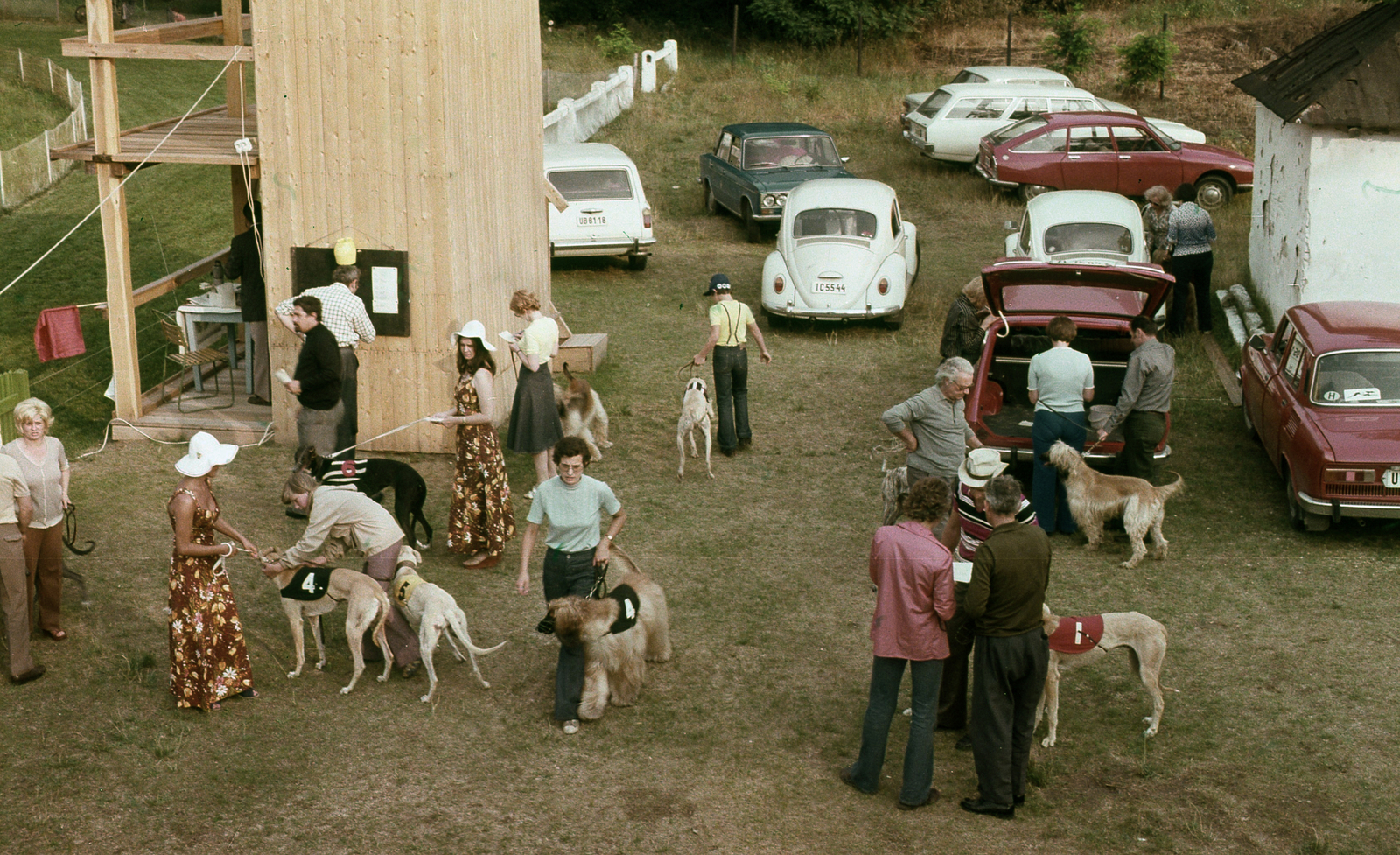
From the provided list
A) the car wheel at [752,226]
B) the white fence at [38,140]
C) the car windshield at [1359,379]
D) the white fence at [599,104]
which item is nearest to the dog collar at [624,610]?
the car windshield at [1359,379]

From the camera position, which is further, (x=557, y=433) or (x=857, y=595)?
(x=557, y=433)

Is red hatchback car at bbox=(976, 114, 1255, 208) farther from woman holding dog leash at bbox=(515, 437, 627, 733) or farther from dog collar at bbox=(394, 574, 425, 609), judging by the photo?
dog collar at bbox=(394, 574, 425, 609)

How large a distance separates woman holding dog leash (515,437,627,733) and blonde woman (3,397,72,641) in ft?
10.5

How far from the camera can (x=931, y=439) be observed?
9.01 metres

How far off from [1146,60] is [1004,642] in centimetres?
2906

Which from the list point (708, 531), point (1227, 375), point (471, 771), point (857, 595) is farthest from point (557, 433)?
point (1227, 375)

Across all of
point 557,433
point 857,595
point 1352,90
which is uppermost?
point 1352,90

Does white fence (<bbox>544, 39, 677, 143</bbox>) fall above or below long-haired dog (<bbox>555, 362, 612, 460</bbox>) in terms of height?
above

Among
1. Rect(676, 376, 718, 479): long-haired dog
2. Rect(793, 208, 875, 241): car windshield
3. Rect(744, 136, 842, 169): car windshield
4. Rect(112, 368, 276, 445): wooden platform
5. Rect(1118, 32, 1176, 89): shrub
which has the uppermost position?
Rect(1118, 32, 1176, 89): shrub

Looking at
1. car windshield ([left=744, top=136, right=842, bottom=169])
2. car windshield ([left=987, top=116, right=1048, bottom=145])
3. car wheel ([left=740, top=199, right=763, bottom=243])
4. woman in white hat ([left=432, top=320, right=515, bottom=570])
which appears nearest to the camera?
woman in white hat ([left=432, top=320, right=515, bottom=570])

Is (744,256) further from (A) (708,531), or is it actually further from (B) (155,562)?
(B) (155,562)

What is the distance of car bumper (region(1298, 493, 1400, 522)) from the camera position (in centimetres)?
1036

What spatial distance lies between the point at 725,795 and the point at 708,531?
4117mm

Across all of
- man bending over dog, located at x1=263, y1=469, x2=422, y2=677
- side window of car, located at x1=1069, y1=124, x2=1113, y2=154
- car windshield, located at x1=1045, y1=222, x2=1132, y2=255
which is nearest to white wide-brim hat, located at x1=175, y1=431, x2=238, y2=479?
man bending over dog, located at x1=263, y1=469, x2=422, y2=677
